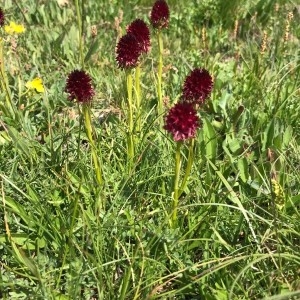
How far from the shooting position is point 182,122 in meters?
1.48

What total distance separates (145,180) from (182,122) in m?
0.59

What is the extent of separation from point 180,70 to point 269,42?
816 mm

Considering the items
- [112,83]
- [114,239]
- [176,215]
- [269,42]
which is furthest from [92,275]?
[269,42]

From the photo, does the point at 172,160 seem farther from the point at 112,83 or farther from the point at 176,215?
the point at 112,83

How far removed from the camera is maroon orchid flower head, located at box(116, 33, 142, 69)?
1890 millimetres

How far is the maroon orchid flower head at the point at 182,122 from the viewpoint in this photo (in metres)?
1.48

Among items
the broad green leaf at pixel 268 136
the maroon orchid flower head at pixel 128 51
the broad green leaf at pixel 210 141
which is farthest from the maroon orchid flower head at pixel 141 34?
the broad green leaf at pixel 268 136

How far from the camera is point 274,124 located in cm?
235

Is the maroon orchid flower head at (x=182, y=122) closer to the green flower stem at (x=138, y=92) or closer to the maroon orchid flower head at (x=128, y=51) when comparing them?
the maroon orchid flower head at (x=128, y=51)

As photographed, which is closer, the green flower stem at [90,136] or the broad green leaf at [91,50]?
the green flower stem at [90,136]

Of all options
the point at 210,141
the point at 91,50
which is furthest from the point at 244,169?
the point at 91,50

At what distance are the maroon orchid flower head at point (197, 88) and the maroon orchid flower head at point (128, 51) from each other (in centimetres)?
32

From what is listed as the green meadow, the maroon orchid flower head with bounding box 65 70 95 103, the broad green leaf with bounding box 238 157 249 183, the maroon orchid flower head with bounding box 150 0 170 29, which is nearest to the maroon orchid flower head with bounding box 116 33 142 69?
the green meadow

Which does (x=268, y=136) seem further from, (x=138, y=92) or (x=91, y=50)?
(x=91, y=50)
